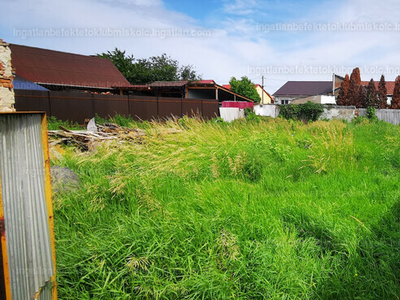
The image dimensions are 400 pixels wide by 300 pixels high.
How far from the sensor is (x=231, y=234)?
2.51m

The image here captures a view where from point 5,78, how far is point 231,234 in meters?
5.96

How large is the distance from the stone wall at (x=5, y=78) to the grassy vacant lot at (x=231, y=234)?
273 centimetres

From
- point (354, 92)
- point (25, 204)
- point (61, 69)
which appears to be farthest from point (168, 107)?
point (354, 92)

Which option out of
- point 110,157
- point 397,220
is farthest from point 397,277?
point 110,157

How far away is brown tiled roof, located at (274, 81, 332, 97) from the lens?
48.1m

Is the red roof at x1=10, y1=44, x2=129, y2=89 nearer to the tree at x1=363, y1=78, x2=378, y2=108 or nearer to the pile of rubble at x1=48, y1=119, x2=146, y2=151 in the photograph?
the pile of rubble at x1=48, y1=119, x2=146, y2=151

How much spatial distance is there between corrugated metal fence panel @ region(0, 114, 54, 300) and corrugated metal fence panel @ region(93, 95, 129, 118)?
14182 millimetres

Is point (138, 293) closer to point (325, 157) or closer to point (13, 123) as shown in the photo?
point (13, 123)

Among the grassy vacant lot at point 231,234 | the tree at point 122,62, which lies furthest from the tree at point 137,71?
the grassy vacant lot at point 231,234

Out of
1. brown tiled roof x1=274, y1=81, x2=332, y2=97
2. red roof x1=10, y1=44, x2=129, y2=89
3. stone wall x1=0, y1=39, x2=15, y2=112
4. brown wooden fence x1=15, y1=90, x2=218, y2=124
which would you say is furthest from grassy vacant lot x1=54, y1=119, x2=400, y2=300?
brown tiled roof x1=274, y1=81, x2=332, y2=97

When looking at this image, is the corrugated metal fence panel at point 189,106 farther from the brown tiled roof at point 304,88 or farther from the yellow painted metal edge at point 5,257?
the brown tiled roof at point 304,88

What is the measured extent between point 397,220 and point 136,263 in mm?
2725

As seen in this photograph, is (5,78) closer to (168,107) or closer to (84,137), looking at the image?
(84,137)

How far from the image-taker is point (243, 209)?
301 centimetres
